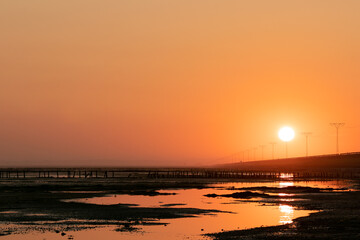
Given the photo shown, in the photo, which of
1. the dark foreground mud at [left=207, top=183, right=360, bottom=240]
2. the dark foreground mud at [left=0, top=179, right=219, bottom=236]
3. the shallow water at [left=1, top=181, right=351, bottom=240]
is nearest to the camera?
the dark foreground mud at [left=207, top=183, right=360, bottom=240]

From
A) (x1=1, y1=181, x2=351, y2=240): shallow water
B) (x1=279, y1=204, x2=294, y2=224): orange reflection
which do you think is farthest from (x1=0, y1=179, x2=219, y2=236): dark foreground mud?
(x1=279, y1=204, x2=294, y2=224): orange reflection

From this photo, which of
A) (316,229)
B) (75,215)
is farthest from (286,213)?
(75,215)

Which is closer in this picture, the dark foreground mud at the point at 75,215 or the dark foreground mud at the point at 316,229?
the dark foreground mud at the point at 316,229

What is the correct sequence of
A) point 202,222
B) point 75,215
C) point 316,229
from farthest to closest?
point 75,215, point 202,222, point 316,229

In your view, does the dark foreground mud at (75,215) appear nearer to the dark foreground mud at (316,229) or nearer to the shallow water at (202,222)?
the shallow water at (202,222)

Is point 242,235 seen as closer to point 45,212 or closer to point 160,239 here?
point 160,239

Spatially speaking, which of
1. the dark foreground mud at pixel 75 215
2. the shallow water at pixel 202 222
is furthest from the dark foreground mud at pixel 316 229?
the dark foreground mud at pixel 75 215

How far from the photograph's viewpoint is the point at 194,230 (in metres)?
36.8

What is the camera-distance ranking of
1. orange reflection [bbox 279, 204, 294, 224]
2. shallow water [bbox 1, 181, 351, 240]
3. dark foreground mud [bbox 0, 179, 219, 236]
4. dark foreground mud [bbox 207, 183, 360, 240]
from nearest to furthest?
1. dark foreground mud [bbox 207, 183, 360, 240]
2. shallow water [bbox 1, 181, 351, 240]
3. dark foreground mud [bbox 0, 179, 219, 236]
4. orange reflection [bbox 279, 204, 294, 224]

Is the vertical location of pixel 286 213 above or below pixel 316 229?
above

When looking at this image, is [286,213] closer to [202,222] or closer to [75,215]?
[202,222]

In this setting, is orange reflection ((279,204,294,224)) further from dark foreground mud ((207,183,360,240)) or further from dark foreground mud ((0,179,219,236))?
dark foreground mud ((0,179,219,236))

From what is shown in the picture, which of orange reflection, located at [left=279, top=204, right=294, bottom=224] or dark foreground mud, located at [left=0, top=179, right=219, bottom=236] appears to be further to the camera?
orange reflection, located at [left=279, top=204, right=294, bottom=224]

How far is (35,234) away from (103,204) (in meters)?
21.3
